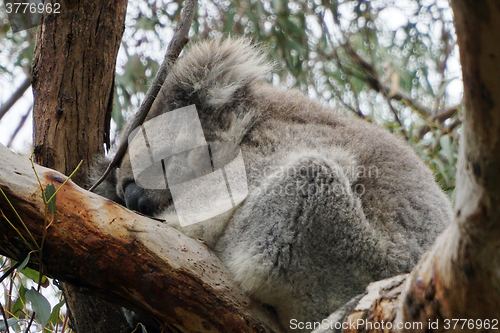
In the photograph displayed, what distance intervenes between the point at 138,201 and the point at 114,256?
0.78 meters

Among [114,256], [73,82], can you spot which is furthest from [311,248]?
[73,82]

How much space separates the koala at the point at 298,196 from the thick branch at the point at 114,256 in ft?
0.68

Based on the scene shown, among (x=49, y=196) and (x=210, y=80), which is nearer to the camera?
(x=49, y=196)

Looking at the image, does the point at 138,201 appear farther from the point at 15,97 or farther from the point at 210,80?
the point at 15,97

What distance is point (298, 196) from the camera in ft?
5.95

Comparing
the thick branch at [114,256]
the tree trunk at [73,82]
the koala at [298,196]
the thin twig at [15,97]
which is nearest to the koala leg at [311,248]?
the koala at [298,196]

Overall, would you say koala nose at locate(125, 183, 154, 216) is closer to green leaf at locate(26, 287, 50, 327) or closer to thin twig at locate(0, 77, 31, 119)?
green leaf at locate(26, 287, 50, 327)

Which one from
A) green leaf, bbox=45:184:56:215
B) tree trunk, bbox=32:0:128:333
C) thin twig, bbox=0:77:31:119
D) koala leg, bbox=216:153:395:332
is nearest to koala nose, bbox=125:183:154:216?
tree trunk, bbox=32:0:128:333

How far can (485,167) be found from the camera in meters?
0.77

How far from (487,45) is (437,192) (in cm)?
171

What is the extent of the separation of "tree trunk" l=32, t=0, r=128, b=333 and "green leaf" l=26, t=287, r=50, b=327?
0.58m

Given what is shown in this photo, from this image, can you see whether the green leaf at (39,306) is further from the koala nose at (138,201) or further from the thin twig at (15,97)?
the thin twig at (15,97)

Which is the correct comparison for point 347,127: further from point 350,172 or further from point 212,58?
point 212,58

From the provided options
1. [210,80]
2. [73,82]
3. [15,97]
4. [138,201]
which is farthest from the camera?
[15,97]
